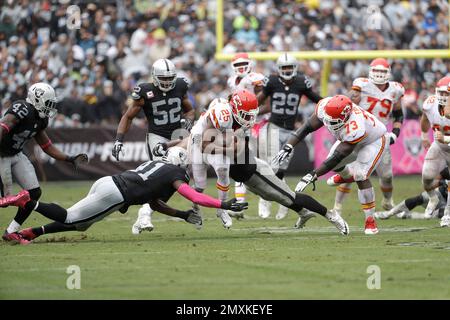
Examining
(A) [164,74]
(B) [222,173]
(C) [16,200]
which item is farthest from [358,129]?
(C) [16,200]

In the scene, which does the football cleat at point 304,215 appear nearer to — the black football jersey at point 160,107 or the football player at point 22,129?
the black football jersey at point 160,107

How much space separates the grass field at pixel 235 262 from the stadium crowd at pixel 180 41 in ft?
20.8

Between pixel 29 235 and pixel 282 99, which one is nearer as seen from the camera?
pixel 29 235

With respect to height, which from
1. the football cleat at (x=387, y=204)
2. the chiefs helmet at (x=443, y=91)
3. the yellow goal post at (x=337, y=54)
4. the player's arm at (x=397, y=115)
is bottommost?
the football cleat at (x=387, y=204)

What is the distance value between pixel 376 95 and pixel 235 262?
4.96 meters

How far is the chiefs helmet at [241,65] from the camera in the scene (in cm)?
1271

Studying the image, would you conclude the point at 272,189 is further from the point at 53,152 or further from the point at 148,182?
the point at 53,152

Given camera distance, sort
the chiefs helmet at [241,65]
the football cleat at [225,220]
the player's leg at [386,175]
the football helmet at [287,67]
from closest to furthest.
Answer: the football cleat at [225,220]
the player's leg at [386,175]
the football helmet at [287,67]
the chiefs helmet at [241,65]

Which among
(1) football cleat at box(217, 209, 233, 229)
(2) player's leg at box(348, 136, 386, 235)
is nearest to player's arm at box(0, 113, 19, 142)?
(1) football cleat at box(217, 209, 233, 229)

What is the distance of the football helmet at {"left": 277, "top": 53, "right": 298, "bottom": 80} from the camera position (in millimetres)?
12547

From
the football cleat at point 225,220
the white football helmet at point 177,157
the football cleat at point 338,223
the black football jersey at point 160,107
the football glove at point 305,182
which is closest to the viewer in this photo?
the white football helmet at point 177,157

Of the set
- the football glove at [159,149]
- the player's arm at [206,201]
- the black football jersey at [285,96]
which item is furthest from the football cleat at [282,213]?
the player's arm at [206,201]

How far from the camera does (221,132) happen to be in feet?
32.9

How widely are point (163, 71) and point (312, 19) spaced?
23.5ft
